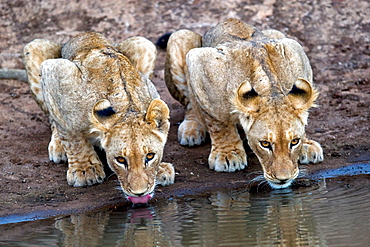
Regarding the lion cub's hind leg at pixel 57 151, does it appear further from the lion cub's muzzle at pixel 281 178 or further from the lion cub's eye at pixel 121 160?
the lion cub's muzzle at pixel 281 178

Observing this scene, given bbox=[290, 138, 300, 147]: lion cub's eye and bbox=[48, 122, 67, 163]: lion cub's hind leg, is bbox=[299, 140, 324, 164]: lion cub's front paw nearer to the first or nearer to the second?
bbox=[290, 138, 300, 147]: lion cub's eye

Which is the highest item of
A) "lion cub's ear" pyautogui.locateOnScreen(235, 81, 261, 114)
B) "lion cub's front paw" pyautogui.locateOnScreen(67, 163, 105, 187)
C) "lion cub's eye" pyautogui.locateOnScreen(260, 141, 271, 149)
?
"lion cub's ear" pyautogui.locateOnScreen(235, 81, 261, 114)

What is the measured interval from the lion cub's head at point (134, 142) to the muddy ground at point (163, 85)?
22.2 inches

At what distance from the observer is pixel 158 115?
6.95 meters

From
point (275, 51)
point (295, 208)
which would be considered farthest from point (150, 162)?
point (275, 51)

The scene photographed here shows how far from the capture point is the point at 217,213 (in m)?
6.66

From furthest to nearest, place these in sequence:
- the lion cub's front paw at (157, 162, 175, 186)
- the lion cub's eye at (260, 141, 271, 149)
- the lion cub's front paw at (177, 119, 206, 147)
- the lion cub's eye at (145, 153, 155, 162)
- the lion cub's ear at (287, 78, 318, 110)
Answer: the lion cub's front paw at (177, 119, 206, 147), the lion cub's front paw at (157, 162, 175, 186), the lion cub's ear at (287, 78, 318, 110), the lion cub's eye at (260, 141, 271, 149), the lion cub's eye at (145, 153, 155, 162)

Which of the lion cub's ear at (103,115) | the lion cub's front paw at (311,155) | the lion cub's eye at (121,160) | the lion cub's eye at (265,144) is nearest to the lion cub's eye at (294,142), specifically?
the lion cub's eye at (265,144)

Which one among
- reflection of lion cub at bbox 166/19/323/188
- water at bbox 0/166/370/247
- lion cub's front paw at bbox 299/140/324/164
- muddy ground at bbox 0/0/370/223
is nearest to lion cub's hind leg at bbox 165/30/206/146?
reflection of lion cub at bbox 166/19/323/188

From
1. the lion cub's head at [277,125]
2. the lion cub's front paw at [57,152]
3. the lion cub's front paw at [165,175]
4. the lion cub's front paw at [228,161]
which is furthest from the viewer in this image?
the lion cub's front paw at [57,152]

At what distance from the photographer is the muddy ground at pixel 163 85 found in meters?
7.53

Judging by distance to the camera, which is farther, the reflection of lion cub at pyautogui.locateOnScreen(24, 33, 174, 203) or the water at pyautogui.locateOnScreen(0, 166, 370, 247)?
the reflection of lion cub at pyautogui.locateOnScreen(24, 33, 174, 203)

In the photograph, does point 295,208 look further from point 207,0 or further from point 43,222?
point 207,0

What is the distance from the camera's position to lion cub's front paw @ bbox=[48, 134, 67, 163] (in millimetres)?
8344
